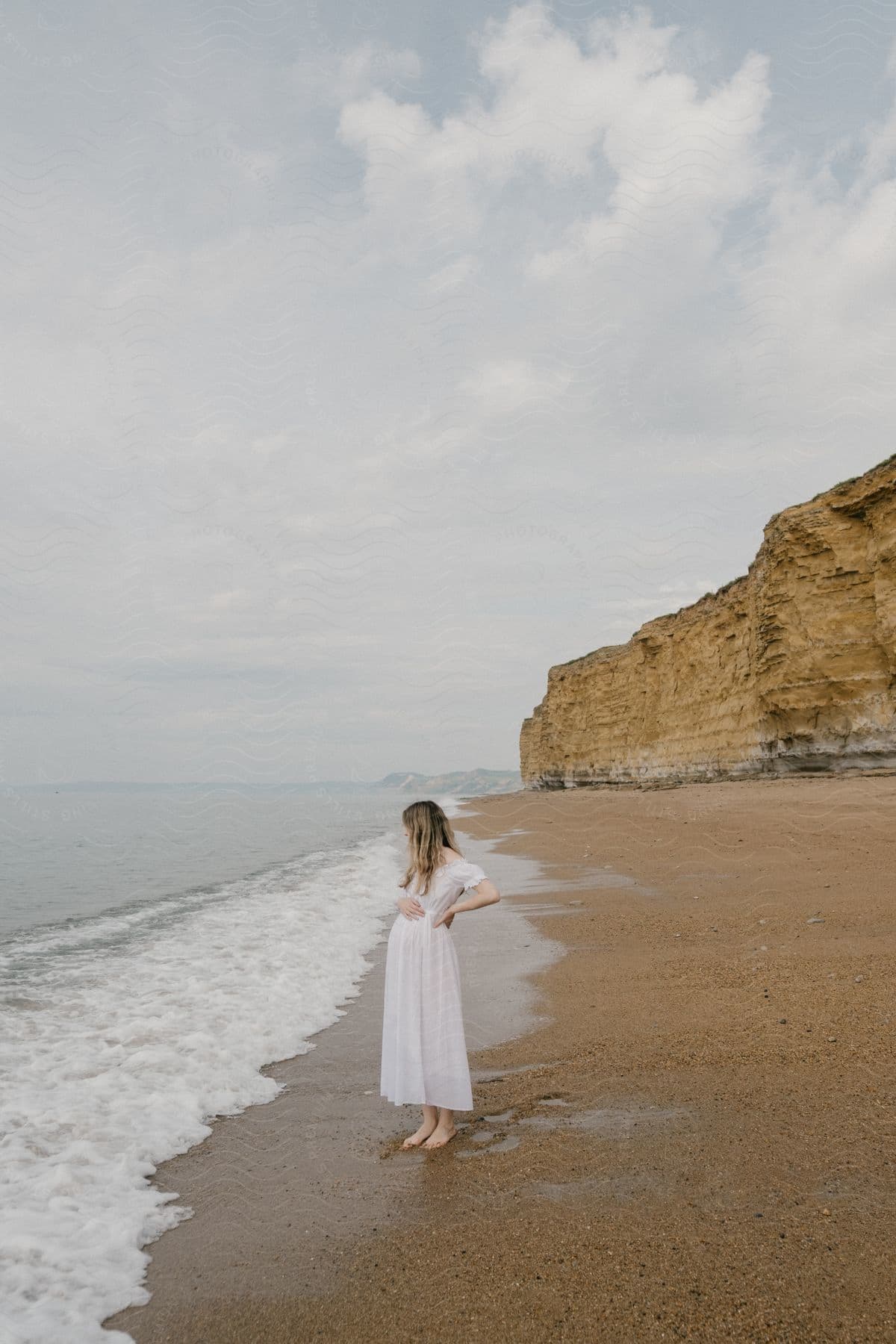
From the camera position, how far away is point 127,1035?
20.7 ft

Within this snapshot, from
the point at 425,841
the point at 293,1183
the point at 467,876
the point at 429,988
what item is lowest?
the point at 293,1183

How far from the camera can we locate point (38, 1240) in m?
3.37

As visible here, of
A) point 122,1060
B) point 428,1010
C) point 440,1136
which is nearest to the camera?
point 440,1136

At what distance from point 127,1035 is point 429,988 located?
11.2 feet

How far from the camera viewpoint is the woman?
4164mm

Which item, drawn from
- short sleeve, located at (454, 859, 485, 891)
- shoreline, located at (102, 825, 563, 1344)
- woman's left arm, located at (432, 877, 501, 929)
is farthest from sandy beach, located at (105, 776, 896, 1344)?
short sleeve, located at (454, 859, 485, 891)

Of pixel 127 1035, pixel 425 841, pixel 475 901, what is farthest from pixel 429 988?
pixel 127 1035

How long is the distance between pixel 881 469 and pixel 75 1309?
23459 mm

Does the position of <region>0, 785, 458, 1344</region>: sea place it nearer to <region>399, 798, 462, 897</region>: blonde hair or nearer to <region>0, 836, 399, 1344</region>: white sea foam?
<region>0, 836, 399, 1344</region>: white sea foam

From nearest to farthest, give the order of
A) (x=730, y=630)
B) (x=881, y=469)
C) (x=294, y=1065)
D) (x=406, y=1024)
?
1. (x=406, y=1024)
2. (x=294, y=1065)
3. (x=881, y=469)
4. (x=730, y=630)

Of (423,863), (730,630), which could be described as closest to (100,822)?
(730,630)

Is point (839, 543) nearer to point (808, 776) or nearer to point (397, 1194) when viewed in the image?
point (808, 776)

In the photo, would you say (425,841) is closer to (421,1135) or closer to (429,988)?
(429,988)

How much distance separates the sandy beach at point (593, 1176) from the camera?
2582 millimetres
